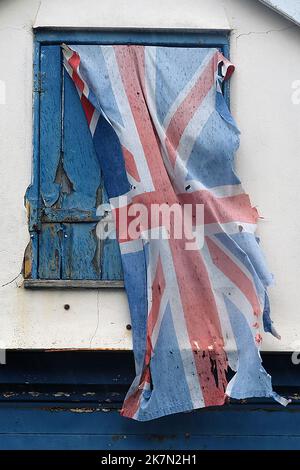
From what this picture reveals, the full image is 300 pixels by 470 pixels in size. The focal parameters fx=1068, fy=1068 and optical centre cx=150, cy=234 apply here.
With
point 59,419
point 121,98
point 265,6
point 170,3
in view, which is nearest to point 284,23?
point 265,6

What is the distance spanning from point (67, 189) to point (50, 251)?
376 millimetres

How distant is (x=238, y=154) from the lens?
6281 mm

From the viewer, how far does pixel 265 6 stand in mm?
6355

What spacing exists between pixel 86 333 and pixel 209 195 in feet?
3.48

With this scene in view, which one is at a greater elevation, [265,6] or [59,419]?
[265,6]

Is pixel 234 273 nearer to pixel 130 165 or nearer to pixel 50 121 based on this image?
pixel 130 165

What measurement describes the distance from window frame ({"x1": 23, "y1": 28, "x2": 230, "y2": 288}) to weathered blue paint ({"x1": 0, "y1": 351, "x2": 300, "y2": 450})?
58 centimetres

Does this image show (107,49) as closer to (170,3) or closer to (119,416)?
(170,3)

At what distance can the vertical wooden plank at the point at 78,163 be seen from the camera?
6.25 meters

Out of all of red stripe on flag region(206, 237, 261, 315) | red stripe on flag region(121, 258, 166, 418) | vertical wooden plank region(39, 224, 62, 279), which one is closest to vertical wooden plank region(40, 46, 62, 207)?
vertical wooden plank region(39, 224, 62, 279)

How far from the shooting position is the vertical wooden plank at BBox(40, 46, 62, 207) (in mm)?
6250

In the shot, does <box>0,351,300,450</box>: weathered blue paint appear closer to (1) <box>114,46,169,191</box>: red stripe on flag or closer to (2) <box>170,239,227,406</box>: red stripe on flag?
(2) <box>170,239,227,406</box>: red stripe on flag

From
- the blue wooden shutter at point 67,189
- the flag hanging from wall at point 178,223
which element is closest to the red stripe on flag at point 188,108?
the flag hanging from wall at point 178,223

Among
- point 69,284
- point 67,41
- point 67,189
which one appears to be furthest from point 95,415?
point 67,41
